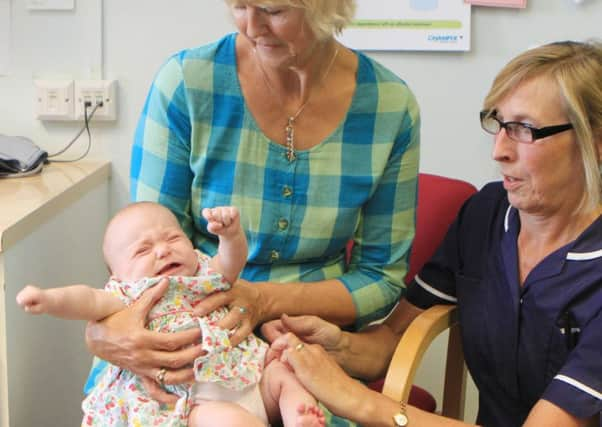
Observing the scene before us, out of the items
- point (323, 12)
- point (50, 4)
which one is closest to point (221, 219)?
point (323, 12)

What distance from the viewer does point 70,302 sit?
122 centimetres

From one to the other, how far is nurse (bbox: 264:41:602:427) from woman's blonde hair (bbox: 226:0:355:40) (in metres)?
0.32

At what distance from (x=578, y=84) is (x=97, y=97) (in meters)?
1.34

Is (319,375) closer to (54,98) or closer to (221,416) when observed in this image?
(221,416)

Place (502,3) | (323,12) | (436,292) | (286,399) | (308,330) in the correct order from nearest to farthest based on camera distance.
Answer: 1. (286,399)
2. (323,12)
3. (308,330)
4. (436,292)
5. (502,3)

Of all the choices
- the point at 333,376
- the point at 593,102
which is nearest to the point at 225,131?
the point at 333,376

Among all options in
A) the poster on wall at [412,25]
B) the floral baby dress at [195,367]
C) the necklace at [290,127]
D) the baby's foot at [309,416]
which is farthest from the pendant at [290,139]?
Answer: the poster on wall at [412,25]

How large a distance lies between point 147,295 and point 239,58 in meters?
0.50

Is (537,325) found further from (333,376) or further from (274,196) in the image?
(274,196)

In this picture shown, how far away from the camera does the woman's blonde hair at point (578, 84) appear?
1.43 m

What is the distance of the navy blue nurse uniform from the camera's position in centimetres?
142

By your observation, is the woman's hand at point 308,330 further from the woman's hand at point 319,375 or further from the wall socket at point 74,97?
the wall socket at point 74,97

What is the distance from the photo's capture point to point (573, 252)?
150cm

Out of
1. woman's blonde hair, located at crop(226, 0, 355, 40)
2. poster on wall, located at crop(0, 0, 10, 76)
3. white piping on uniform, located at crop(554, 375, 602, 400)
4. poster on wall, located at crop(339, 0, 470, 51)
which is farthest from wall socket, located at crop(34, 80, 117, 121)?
white piping on uniform, located at crop(554, 375, 602, 400)
